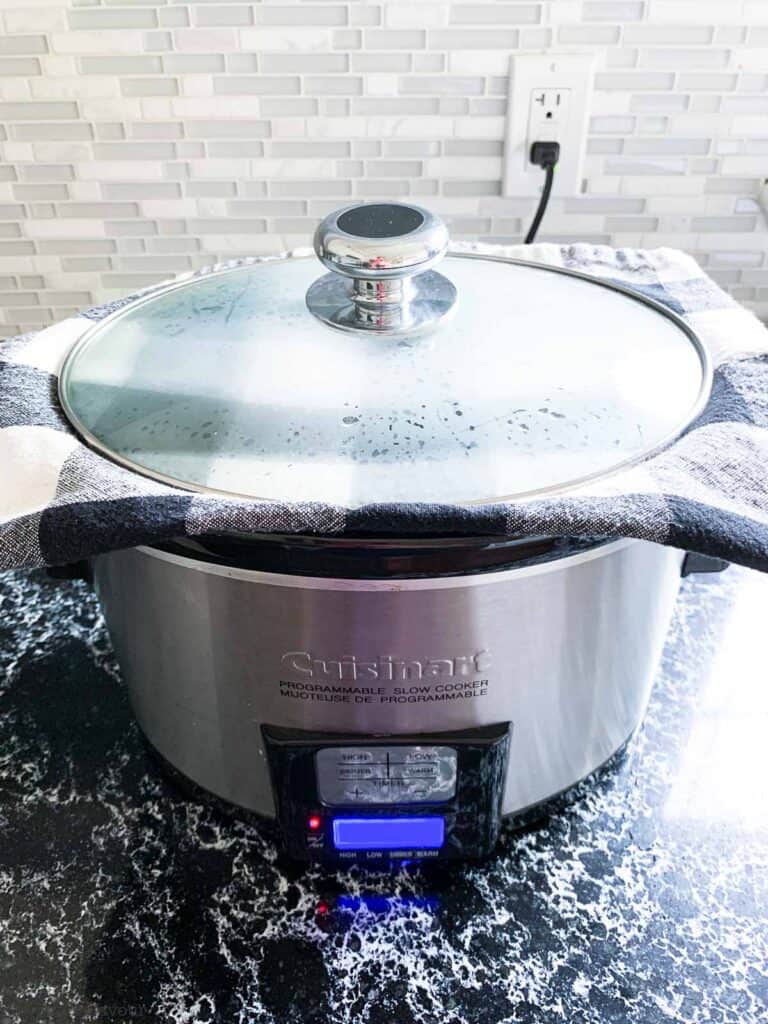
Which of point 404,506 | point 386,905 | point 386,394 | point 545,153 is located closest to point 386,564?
point 404,506

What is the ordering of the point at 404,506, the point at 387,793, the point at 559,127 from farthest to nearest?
the point at 559,127 → the point at 387,793 → the point at 404,506

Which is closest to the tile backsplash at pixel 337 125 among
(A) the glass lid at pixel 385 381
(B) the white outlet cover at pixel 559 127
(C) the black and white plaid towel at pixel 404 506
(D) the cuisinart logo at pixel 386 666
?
(B) the white outlet cover at pixel 559 127

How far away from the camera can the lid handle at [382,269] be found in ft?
1.91

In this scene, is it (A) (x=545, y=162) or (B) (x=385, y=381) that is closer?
A: (B) (x=385, y=381)

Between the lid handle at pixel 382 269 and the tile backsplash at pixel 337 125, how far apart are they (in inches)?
18.9

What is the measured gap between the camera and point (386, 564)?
0.45m

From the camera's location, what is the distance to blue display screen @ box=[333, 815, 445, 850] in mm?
544

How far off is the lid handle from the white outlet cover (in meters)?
0.48

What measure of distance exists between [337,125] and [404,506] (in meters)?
0.77

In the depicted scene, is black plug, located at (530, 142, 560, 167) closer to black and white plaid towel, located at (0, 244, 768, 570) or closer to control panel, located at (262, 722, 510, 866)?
black and white plaid towel, located at (0, 244, 768, 570)

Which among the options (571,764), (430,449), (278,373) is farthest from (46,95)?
(571,764)

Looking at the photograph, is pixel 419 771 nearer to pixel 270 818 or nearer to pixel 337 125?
pixel 270 818

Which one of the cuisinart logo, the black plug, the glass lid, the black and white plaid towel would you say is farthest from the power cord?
the cuisinart logo

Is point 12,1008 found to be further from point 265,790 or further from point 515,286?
point 515,286
